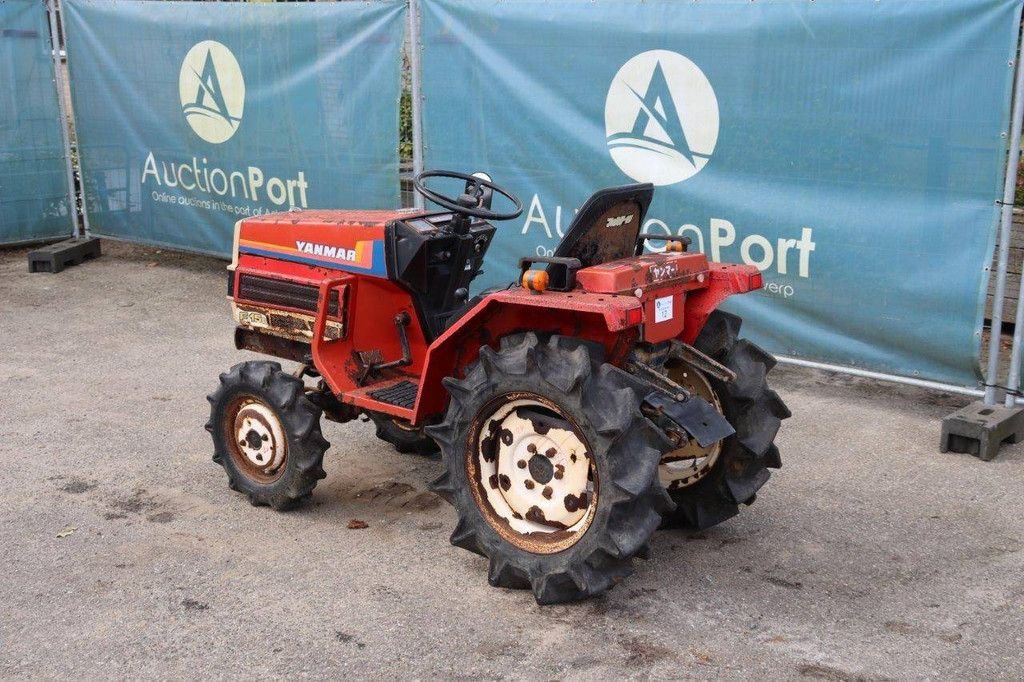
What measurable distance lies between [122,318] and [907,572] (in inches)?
248

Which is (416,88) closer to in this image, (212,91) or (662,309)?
(212,91)

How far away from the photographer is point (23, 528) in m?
4.96

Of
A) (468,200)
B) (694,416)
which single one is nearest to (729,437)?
(694,416)

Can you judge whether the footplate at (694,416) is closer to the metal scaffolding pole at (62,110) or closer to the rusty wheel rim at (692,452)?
the rusty wheel rim at (692,452)

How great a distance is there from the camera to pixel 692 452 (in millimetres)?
4844

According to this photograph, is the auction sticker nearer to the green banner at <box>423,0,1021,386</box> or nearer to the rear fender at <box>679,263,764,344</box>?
the rear fender at <box>679,263,764,344</box>

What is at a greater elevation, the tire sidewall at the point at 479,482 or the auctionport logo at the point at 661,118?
the auctionport logo at the point at 661,118

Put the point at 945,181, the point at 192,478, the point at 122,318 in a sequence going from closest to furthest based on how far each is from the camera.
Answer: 1. the point at 192,478
2. the point at 945,181
3. the point at 122,318

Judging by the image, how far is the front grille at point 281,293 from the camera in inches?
204

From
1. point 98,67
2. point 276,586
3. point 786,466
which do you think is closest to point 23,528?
point 276,586

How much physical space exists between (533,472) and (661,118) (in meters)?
3.33

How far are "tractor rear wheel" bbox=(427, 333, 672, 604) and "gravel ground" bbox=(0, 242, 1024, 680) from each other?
0.19m

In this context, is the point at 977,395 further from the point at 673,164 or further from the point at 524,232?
the point at 524,232

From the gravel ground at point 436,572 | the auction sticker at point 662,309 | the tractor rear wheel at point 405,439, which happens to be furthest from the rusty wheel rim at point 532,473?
the tractor rear wheel at point 405,439
